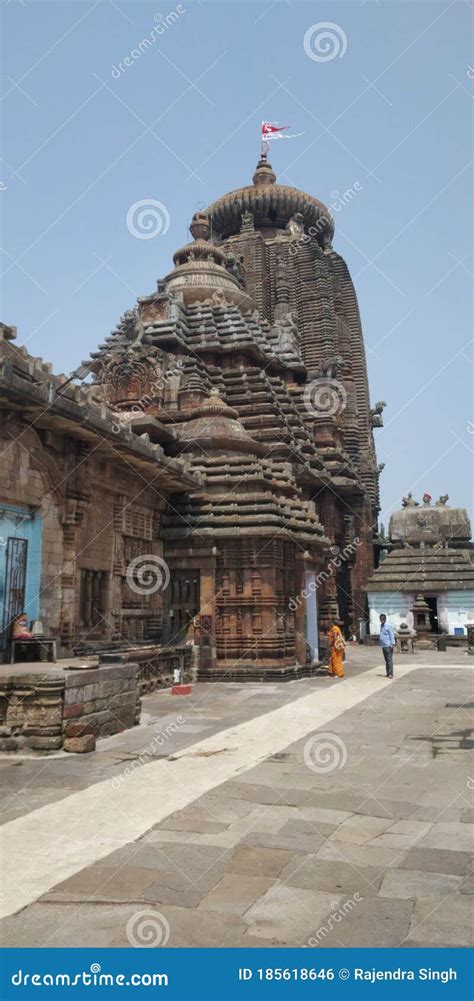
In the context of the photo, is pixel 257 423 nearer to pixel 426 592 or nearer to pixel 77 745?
pixel 426 592

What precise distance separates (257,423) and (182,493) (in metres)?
9.71

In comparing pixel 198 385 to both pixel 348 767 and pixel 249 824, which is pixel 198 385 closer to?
pixel 348 767

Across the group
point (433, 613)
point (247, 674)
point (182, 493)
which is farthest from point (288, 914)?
point (433, 613)

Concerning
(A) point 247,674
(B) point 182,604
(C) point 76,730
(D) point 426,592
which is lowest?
(C) point 76,730

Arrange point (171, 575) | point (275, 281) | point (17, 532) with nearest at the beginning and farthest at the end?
point (17, 532) < point (171, 575) < point (275, 281)

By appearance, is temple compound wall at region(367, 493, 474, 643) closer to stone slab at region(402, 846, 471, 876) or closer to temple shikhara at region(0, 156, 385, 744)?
temple shikhara at region(0, 156, 385, 744)

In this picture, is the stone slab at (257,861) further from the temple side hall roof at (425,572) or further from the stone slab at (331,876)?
the temple side hall roof at (425,572)

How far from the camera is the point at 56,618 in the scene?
13.8 metres

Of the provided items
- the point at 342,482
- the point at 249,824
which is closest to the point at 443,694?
the point at 249,824

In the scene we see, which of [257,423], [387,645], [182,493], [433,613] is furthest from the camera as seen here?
[433,613]

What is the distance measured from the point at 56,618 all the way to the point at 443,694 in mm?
8131

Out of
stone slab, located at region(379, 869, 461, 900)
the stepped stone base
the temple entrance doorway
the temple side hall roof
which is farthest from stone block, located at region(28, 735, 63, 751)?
the temple side hall roof

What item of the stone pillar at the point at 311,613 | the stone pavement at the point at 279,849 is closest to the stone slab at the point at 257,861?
the stone pavement at the point at 279,849

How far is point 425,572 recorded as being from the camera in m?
37.7
